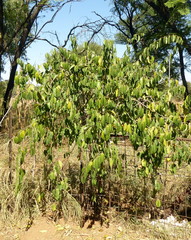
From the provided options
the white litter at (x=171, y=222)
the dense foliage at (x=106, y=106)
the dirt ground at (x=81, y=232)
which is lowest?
the dirt ground at (x=81, y=232)

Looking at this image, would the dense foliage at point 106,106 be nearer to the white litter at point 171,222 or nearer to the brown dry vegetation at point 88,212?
the brown dry vegetation at point 88,212

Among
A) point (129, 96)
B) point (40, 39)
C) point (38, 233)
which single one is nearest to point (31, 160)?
point (38, 233)

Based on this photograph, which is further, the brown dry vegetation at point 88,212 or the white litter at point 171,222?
the white litter at point 171,222

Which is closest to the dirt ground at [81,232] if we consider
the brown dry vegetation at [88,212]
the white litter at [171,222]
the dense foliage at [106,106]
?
the brown dry vegetation at [88,212]

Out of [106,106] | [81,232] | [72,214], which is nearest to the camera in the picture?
[106,106]

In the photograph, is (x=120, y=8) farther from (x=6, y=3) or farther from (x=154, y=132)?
(x=154, y=132)

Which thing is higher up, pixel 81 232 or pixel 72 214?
pixel 72 214

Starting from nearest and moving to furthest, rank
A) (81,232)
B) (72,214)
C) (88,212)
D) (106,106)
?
(106,106), (81,232), (72,214), (88,212)

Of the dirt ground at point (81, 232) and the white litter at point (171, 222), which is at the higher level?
the white litter at point (171, 222)

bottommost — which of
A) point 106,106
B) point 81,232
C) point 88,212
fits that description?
point 81,232

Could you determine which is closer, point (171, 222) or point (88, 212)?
point (171, 222)

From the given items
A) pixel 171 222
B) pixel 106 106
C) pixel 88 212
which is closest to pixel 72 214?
pixel 88 212

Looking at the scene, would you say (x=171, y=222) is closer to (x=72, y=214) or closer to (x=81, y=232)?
(x=81, y=232)

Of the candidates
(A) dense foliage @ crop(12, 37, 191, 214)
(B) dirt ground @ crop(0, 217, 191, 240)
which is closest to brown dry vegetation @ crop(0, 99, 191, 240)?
(B) dirt ground @ crop(0, 217, 191, 240)
